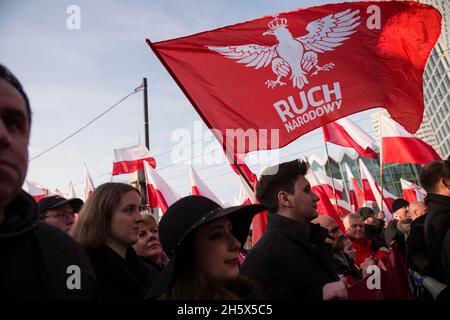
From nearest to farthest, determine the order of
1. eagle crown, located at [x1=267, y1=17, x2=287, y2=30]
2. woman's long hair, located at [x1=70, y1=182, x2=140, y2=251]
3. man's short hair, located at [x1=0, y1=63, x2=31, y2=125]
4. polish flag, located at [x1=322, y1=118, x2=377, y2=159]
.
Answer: man's short hair, located at [x1=0, y1=63, x2=31, y2=125] < woman's long hair, located at [x1=70, y1=182, x2=140, y2=251] < eagle crown, located at [x1=267, y1=17, x2=287, y2=30] < polish flag, located at [x1=322, y1=118, x2=377, y2=159]

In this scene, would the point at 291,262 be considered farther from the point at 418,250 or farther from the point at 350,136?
the point at 350,136

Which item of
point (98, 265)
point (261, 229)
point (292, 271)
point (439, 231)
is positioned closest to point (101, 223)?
point (98, 265)

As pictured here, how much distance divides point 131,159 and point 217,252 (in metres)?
8.77

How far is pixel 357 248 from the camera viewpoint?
5.54 m

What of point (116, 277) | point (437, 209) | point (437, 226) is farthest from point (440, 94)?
point (116, 277)

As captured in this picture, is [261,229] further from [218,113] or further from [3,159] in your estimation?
[3,159]

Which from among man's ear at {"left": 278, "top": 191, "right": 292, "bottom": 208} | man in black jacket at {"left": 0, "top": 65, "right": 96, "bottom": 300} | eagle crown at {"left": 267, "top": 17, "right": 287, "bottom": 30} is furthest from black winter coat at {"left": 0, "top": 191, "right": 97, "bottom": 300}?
eagle crown at {"left": 267, "top": 17, "right": 287, "bottom": 30}

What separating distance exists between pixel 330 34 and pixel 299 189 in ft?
6.75

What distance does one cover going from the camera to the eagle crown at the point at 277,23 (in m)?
4.35

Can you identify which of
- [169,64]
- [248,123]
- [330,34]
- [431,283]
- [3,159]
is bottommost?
[431,283]

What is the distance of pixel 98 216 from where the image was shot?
288cm

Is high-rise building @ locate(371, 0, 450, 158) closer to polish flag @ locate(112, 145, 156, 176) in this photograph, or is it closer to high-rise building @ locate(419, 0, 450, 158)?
high-rise building @ locate(419, 0, 450, 158)

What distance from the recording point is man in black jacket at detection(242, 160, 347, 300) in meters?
2.54

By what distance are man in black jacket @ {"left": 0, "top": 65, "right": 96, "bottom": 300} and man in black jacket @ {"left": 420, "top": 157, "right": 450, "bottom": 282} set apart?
9.32ft
